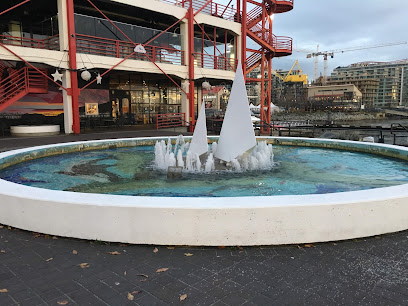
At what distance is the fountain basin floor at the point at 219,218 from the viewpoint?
12.6ft

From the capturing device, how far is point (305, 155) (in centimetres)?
1121

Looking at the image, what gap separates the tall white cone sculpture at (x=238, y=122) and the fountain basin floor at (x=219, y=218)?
4.13m

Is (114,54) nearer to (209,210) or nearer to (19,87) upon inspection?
(19,87)

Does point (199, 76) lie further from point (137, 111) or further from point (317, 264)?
point (317, 264)

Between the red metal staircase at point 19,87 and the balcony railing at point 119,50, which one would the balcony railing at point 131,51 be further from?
the red metal staircase at point 19,87

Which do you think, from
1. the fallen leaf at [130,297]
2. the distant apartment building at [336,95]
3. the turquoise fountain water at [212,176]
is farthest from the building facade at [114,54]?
the distant apartment building at [336,95]

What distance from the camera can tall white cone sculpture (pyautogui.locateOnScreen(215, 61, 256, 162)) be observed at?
8141 mm

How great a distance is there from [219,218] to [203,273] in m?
0.75

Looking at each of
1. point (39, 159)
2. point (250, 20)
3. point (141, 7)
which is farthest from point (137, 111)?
point (39, 159)

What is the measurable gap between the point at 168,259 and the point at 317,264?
1627mm

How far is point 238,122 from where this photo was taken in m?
8.17

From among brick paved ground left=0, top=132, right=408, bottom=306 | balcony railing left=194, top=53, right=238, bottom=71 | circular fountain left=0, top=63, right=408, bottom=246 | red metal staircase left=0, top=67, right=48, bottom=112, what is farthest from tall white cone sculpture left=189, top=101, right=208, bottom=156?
balcony railing left=194, top=53, right=238, bottom=71

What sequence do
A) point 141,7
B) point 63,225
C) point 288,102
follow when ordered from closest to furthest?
point 63,225 < point 141,7 < point 288,102

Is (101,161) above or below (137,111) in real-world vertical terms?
below
